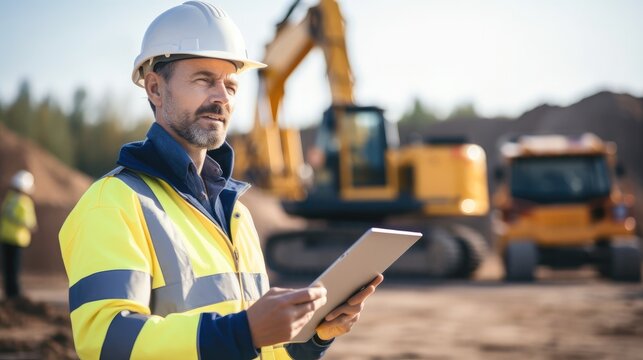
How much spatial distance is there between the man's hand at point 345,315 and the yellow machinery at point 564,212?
12.9 metres

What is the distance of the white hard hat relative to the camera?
2236mm

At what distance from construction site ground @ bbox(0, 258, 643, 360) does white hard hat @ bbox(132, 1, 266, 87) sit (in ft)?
17.1

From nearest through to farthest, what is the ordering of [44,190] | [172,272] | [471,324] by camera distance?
[172,272], [471,324], [44,190]

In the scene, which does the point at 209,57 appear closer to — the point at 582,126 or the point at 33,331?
the point at 33,331

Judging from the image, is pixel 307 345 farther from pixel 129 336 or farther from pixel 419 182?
pixel 419 182

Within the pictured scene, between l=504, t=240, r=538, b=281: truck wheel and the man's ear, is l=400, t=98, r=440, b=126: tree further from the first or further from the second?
the man's ear

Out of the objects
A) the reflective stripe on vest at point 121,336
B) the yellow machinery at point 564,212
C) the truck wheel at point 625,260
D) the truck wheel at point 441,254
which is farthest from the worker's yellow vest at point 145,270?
the truck wheel at point 625,260

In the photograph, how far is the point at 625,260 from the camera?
14.8 meters

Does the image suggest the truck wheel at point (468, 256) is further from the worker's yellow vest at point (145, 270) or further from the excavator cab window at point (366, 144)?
the worker's yellow vest at point (145, 270)

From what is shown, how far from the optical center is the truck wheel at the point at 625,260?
14.7 m

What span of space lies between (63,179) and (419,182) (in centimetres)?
1274

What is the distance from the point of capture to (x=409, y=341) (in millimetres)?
8164

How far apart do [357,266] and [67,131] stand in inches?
1699

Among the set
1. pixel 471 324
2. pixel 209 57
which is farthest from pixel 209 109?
pixel 471 324
